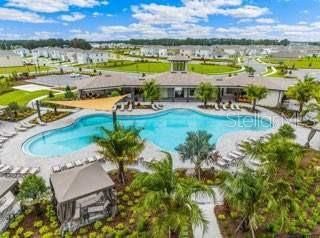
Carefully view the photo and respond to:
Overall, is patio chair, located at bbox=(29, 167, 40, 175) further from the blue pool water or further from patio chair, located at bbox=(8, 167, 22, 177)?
the blue pool water

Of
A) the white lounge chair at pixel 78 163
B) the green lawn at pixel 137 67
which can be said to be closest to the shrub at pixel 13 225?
the white lounge chair at pixel 78 163

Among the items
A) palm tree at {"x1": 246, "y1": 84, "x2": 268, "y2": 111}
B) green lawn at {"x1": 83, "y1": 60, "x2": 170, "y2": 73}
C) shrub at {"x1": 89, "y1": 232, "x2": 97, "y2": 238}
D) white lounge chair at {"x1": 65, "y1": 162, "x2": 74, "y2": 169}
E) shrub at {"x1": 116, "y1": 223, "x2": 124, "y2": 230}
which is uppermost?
palm tree at {"x1": 246, "y1": 84, "x2": 268, "y2": 111}

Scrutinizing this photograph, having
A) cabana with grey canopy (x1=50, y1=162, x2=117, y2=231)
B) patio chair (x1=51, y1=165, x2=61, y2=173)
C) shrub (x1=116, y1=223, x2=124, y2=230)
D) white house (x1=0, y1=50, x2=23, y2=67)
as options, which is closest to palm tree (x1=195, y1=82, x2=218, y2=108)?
patio chair (x1=51, y1=165, x2=61, y2=173)

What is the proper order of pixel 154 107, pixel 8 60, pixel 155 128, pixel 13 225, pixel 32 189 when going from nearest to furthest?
pixel 13 225, pixel 32 189, pixel 155 128, pixel 154 107, pixel 8 60

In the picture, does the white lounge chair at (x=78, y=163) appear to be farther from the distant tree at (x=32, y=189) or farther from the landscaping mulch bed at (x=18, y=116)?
the landscaping mulch bed at (x=18, y=116)

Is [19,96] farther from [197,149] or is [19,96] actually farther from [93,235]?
[93,235]

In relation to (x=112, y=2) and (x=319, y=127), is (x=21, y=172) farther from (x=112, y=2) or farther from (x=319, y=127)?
(x=112, y=2)

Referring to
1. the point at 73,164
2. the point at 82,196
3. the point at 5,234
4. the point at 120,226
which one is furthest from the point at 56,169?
the point at 120,226
